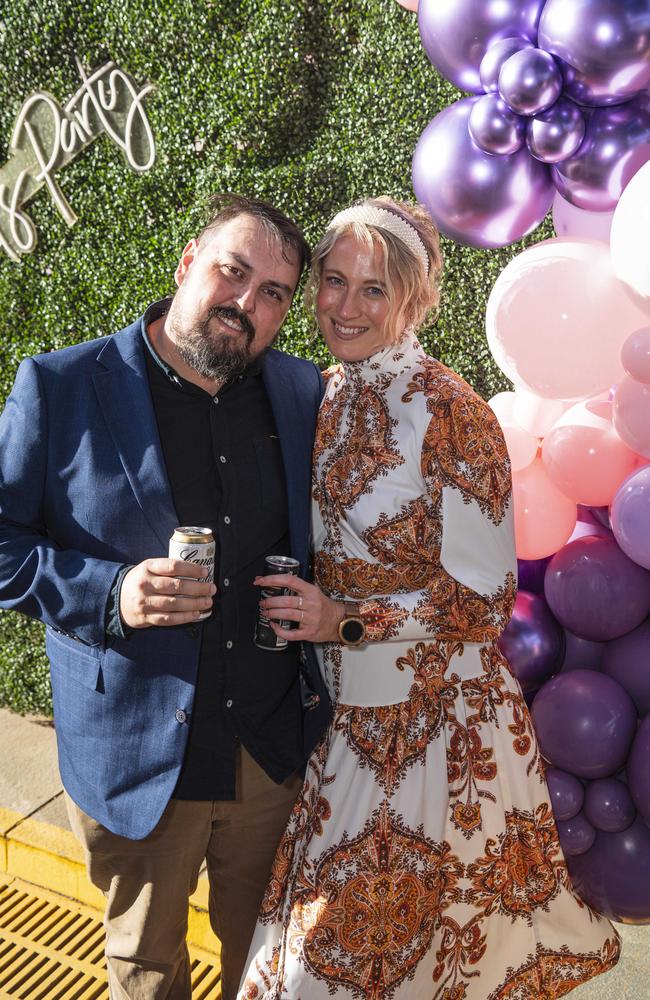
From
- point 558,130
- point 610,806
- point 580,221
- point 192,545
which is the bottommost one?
point 610,806

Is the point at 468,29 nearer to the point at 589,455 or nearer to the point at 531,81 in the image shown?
the point at 531,81

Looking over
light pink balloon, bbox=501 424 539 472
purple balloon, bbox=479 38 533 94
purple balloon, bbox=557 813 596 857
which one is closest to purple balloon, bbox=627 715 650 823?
purple balloon, bbox=557 813 596 857

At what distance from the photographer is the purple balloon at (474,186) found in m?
1.92

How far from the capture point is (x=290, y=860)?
1.88m

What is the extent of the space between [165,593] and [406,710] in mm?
608

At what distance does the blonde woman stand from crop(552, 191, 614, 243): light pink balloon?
430 mm

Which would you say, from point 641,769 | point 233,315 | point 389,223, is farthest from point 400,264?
point 641,769

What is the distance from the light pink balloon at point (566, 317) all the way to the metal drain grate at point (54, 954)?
2050 mm

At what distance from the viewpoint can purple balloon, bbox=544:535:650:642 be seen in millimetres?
1946

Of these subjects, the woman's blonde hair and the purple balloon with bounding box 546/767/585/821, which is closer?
the woman's blonde hair

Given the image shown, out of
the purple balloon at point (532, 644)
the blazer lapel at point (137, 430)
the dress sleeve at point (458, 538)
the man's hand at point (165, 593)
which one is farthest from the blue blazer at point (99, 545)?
the purple balloon at point (532, 644)

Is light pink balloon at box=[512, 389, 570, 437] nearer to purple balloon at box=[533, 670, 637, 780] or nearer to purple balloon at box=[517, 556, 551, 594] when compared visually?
purple balloon at box=[517, 556, 551, 594]

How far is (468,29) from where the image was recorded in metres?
1.84

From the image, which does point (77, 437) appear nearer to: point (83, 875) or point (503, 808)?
point (503, 808)
